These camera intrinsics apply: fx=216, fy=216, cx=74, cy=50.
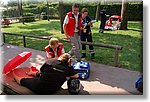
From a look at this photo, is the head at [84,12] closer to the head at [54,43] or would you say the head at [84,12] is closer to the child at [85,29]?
the child at [85,29]

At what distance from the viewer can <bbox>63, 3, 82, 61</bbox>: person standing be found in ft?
15.9

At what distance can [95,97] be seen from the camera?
3336 mm

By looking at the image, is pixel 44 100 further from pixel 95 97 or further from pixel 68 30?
pixel 68 30

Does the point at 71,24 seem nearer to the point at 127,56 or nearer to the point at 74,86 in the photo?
the point at 74,86

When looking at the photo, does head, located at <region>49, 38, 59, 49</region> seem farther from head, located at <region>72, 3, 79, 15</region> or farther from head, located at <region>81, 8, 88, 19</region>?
head, located at <region>81, 8, 88, 19</region>

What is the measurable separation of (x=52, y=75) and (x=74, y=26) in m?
2.04

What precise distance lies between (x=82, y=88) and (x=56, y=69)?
0.75 metres

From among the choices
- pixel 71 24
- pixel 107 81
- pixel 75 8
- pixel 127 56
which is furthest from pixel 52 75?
pixel 127 56

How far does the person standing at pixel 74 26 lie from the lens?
4.85m

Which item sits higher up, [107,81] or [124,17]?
[124,17]

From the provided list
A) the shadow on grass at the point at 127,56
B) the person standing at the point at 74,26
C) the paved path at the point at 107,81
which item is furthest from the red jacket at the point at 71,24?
the shadow on grass at the point at 127,56

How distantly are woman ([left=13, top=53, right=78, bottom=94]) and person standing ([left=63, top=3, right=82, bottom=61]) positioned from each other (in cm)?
171

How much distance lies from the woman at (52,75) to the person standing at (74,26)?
171 cm

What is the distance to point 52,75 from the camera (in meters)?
3.17
